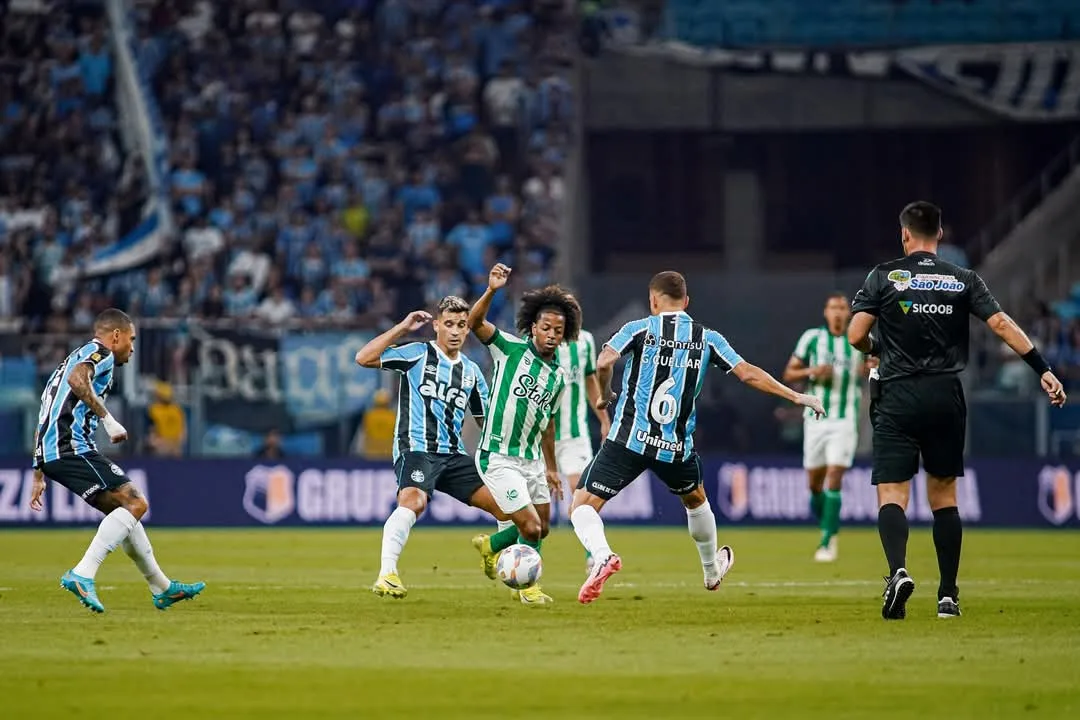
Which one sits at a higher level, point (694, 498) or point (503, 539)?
point (694, 498)

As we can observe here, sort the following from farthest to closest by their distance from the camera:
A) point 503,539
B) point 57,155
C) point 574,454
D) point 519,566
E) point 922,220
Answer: point 57,155 → point 574,454 → point 503,539 → point 519,566 → point 922,220

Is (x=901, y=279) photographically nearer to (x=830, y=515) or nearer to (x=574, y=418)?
(x=574, y=418)

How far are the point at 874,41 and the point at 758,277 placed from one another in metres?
→ 9.27

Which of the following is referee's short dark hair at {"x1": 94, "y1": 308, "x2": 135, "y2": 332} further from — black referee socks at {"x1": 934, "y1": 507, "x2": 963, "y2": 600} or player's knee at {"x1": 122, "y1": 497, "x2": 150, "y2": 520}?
black referee socks at {"x1": 934, "y1": 507, "x2": 963, "y2": 600}

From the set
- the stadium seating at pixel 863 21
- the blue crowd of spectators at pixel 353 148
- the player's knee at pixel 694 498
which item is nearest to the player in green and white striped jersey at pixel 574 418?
the player's knee at pixel 694 498

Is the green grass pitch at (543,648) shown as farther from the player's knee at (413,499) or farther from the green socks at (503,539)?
the player's knee at (413,499)

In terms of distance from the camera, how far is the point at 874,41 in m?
32.7

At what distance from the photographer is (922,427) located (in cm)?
1134

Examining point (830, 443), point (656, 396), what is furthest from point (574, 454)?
point (656, 396)

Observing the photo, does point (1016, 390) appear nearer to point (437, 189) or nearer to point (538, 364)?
point (437, 189)

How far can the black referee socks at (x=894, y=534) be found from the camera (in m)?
11.2

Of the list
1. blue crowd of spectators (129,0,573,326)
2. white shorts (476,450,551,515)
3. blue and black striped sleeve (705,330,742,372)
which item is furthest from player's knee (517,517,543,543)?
blue crowd of spectators (129,0,573,326)

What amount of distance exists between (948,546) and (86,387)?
553cm

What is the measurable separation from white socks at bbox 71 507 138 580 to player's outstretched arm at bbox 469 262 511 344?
2.58 meters
